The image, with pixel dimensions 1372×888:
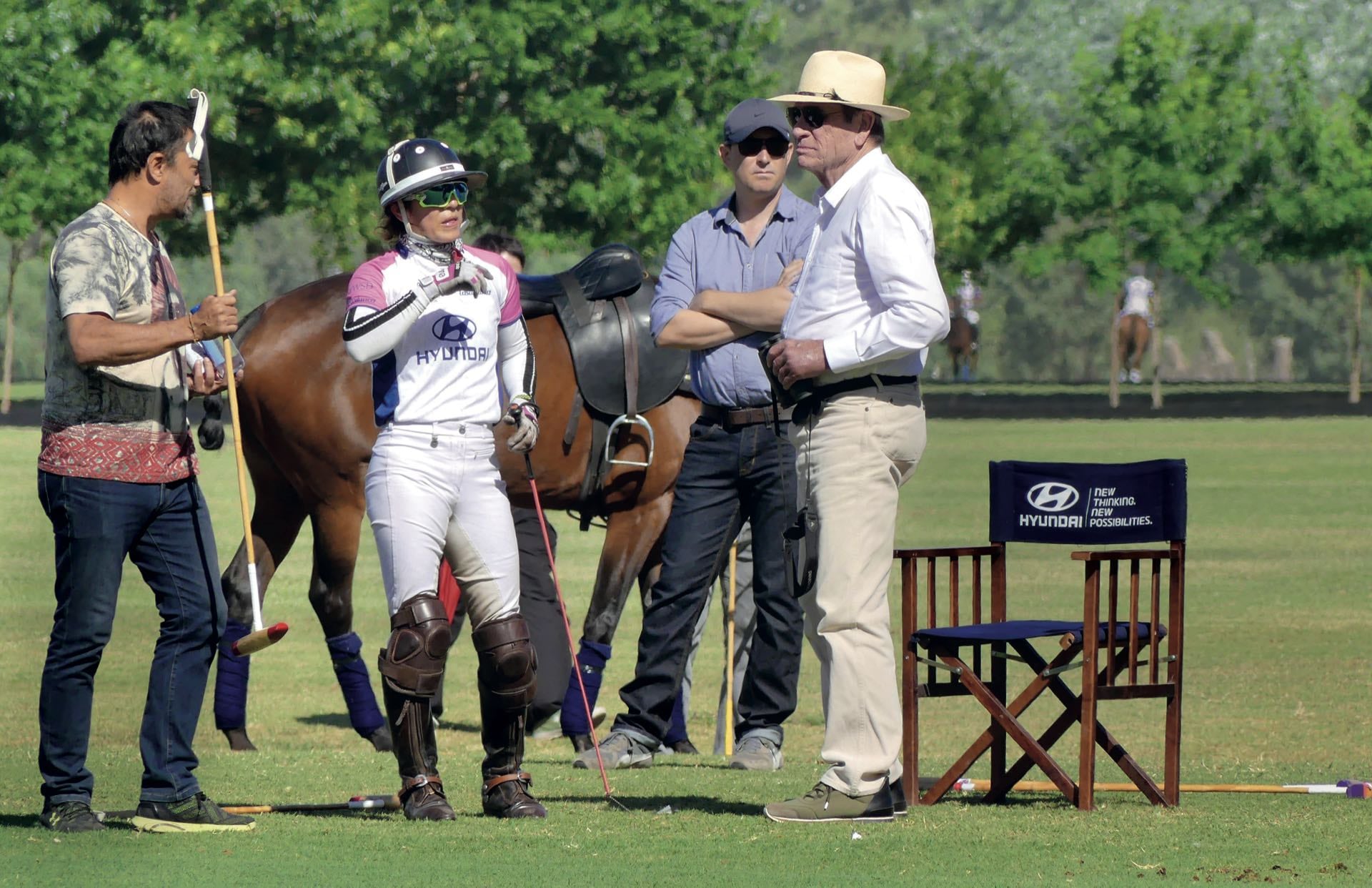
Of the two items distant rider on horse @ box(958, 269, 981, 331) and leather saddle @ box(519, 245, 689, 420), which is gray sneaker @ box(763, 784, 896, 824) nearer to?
leather saddle @ box(519, 245, 689, 420)

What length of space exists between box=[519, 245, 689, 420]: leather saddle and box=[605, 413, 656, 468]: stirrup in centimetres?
3

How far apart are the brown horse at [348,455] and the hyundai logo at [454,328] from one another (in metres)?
3.55

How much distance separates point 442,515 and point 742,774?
209 centimetres

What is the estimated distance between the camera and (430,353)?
6.93 metres

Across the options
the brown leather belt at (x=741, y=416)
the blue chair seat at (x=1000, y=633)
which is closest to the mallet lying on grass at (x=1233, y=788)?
the blue chair seat at (x=1000, y=633)

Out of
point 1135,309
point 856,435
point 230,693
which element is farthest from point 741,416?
point 1135,309

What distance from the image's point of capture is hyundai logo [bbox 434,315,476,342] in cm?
692

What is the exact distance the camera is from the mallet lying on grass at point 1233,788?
7.71 metres

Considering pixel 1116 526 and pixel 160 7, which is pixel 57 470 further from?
pixel 160 7

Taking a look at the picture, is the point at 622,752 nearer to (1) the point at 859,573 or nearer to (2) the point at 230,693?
(1) the point at 859,573

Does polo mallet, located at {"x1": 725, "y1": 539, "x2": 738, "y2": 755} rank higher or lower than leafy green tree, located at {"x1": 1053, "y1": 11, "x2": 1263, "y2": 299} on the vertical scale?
lower

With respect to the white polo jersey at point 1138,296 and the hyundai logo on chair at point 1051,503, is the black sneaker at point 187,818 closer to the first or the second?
the hyundai logo on chair at point 1051,503

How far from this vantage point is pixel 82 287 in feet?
21.4

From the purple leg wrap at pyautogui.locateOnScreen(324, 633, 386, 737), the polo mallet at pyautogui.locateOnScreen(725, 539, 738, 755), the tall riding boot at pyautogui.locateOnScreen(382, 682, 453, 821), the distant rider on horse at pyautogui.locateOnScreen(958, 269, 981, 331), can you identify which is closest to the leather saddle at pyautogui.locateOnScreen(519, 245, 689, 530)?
the polo mallet at pyautogui.locateOnScreen(725, 539, 738, 755)
